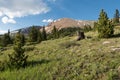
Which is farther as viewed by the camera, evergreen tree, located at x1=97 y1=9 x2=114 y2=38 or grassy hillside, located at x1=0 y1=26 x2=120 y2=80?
evergreen tree, located at x1=97 y1=9 x2=114 y2=38

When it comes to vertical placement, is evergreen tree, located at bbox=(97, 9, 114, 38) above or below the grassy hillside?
above

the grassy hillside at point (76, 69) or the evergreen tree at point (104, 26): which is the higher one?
the evergreen tree at point (104, 26)

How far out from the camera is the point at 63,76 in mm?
21344

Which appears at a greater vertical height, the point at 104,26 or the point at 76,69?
the point at 104,26

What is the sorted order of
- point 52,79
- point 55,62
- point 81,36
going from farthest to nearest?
1. point 81,36
2. point 55,62
3. point 52,79

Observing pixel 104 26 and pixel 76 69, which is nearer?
pixel 76 69

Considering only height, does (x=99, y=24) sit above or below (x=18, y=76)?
above

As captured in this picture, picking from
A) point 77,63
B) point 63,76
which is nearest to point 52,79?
point 63,76

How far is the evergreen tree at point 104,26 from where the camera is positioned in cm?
4313

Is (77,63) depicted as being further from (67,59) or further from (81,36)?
(81,36)

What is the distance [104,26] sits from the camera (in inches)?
1769

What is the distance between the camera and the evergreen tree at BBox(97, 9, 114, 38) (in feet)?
141

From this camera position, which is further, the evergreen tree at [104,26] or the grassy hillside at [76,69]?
the evergreen tree at [104,26]

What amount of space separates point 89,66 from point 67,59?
4.10 m
